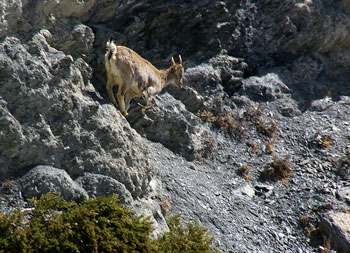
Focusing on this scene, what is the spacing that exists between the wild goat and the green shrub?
14.2ft

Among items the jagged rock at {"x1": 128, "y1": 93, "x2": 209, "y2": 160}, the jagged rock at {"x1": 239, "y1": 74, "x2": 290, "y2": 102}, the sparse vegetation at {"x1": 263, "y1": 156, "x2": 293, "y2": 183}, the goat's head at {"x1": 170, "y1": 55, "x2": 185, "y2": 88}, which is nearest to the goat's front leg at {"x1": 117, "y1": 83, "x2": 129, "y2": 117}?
the jagged rock at {"x1": 128, "y1": 93, "x2": 209, "y2": 160}

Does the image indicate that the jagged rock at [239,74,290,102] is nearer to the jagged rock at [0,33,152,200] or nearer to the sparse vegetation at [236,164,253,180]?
the sparse vegetation at [236,164,253,180]

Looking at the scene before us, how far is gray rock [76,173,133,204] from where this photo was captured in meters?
10.1

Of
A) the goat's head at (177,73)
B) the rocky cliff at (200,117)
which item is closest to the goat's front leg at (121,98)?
the rocky cliff at (200,117)

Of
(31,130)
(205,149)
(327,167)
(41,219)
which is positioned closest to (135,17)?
(205,149)

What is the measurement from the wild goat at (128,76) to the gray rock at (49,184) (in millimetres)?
3538

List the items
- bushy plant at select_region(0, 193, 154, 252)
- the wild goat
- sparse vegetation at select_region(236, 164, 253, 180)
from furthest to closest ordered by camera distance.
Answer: sparse vegetation at select_region(236, 164, 253, 180) < the wild goat < bushy plant at select_region(0, 193, 154, 252)

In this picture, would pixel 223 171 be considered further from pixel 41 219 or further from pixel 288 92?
pixel 41 219

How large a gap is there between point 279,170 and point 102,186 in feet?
24.0

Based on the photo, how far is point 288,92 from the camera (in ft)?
62.2

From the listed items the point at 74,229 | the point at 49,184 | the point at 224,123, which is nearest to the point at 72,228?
Result: the point at 74,229

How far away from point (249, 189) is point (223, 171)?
993mm

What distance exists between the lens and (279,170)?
1577cm

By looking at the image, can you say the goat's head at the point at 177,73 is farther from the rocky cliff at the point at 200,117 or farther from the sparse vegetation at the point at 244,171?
the sparse vegetation at the point at 244,171
